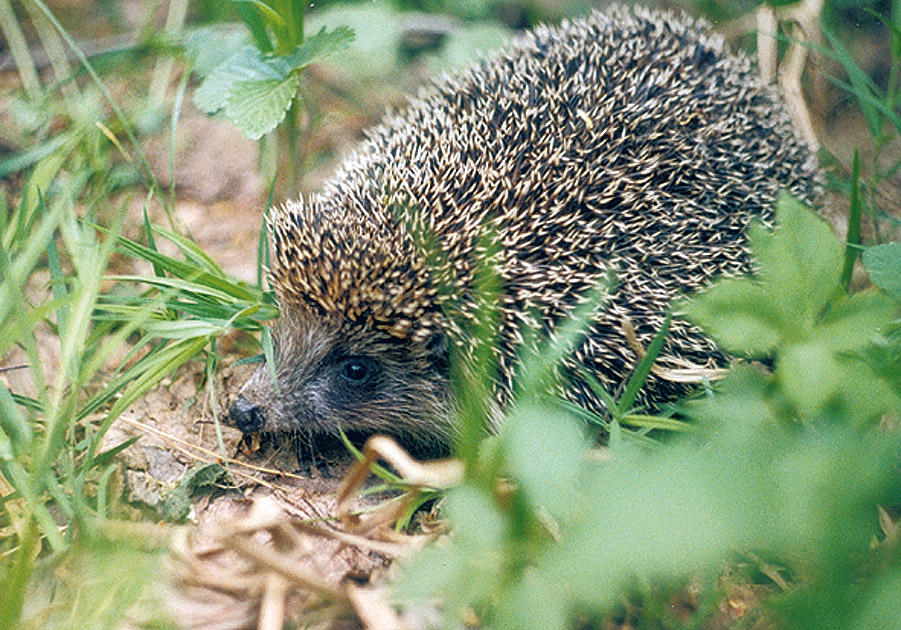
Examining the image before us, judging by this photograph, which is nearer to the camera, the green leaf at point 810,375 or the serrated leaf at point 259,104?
the green leaf at point 810,375

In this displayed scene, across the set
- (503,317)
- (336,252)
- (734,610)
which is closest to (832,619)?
(734,610)

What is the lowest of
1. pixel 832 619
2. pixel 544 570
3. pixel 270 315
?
pixel 270 315

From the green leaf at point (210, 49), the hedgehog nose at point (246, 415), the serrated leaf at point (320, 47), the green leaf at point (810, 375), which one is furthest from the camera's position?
the green leaf at point (210, 49)

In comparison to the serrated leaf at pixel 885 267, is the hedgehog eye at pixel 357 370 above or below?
below

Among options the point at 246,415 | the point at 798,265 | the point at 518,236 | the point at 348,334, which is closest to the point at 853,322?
the point at 798,265

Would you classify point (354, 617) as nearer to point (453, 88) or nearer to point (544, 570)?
point (544, 570)

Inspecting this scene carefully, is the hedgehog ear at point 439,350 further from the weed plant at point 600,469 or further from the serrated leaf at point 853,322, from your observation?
the serrated leaf at point 853,322

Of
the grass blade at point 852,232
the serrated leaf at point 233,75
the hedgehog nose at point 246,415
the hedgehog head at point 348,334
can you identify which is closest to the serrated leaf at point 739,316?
the hedgehog head at point 348,334

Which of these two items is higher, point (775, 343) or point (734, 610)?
point (775, 343)
